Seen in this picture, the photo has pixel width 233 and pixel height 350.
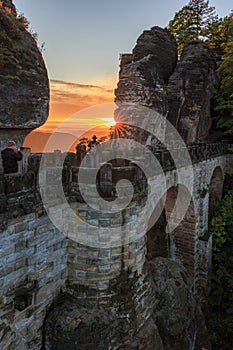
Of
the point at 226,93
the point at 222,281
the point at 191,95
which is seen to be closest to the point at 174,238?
the point at 222,281

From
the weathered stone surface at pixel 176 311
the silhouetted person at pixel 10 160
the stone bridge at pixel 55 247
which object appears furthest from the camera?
the weathered stone surface at pixel 176 311

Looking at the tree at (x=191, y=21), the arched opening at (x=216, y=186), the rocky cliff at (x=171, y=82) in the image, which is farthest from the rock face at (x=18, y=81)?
the tree at (x=191, y=21)

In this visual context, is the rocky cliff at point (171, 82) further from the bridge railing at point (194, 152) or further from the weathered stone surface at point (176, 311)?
the weathered stone surface at point (176, 311)

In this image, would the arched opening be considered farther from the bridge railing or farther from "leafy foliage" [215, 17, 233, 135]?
"leafy foliage" [215, 17, 233, 135]

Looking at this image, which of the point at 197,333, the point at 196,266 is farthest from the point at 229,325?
the point at 197,333

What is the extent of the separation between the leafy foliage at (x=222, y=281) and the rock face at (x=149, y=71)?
265 inches

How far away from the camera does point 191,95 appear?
656 inches

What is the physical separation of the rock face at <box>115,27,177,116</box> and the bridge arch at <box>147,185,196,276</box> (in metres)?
5.92

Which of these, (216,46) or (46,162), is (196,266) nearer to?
(46,162)

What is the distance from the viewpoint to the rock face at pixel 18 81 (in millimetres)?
9945

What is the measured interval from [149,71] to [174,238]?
9.38 metres

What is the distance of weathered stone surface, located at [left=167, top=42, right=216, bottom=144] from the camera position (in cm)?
1642

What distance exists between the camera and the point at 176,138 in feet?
54.4

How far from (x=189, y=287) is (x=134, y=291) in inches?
90.6
